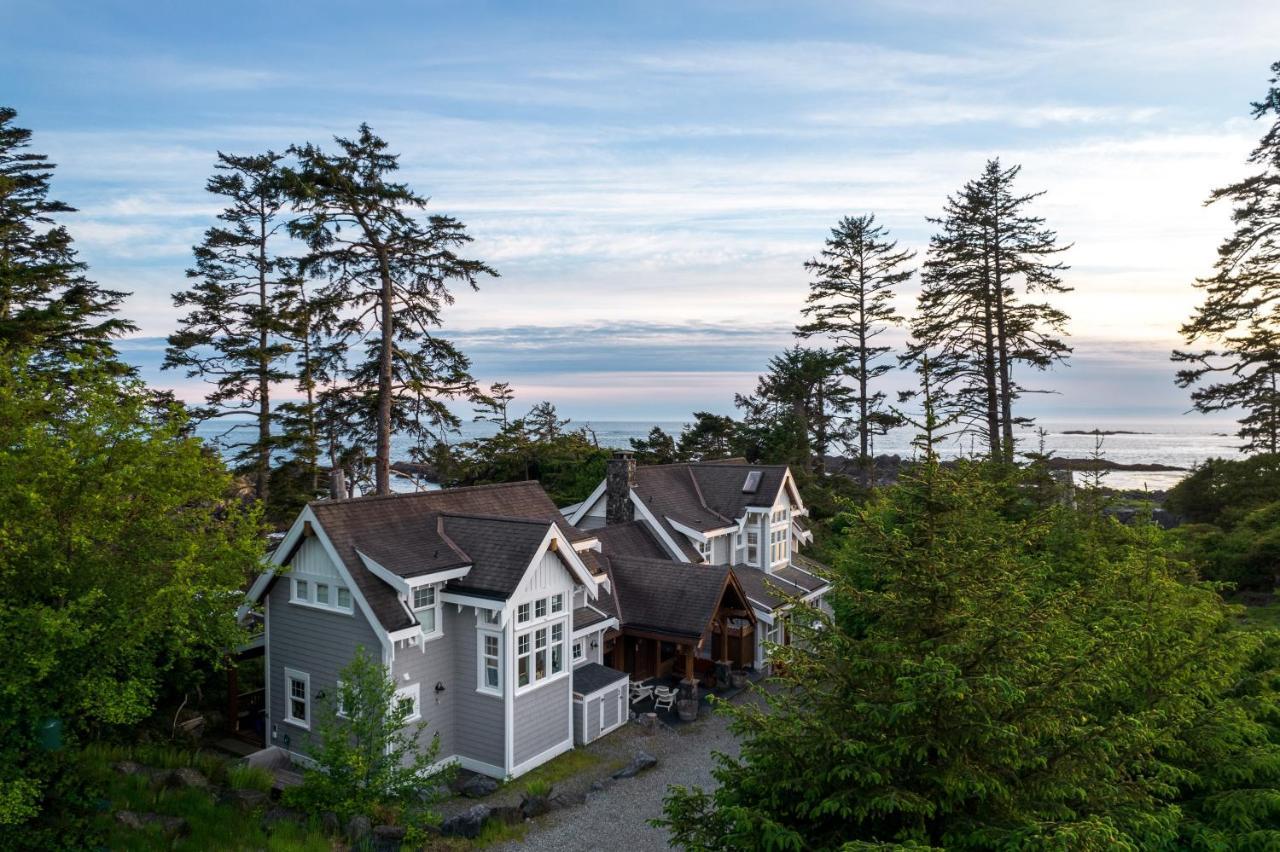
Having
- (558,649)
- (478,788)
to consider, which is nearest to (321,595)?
(478,788)

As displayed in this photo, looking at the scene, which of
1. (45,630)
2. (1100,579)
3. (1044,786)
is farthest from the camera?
(1100,579)

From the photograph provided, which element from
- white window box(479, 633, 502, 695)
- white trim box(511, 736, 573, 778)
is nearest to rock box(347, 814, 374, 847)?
white window box(479, 633, 502, 695)

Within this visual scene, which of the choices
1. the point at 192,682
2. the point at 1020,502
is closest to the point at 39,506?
the point at 192,682

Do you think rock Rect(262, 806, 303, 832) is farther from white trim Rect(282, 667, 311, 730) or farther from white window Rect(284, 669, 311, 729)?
white window Rect(284, 669, 311, 729)

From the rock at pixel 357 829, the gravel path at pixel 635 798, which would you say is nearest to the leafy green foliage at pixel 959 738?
the gravel path at pixel 635 798

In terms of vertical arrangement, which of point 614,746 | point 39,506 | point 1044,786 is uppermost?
point 39,506

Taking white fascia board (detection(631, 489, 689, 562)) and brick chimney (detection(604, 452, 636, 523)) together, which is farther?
brick chimney (detection(604, 452, 636, 523))

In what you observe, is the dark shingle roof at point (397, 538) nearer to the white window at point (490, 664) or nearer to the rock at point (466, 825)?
the white window at point (490, 664)

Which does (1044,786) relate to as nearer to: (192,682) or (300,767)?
(300,767)
